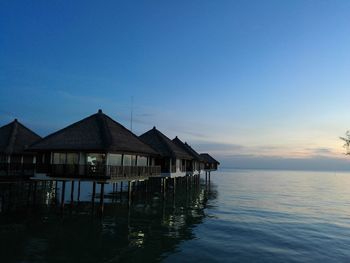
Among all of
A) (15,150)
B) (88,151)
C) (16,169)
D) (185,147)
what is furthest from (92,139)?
(185,147)

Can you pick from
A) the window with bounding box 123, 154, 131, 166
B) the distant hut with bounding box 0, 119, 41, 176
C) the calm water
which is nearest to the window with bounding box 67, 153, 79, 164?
the window with bounding box 123, 154, 131, 166

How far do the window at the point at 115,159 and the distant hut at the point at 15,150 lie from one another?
25.8 feet

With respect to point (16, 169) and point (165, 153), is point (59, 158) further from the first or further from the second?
point (165, 153)

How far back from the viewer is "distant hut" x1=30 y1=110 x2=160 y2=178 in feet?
83.5

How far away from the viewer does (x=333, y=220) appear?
33000 mm

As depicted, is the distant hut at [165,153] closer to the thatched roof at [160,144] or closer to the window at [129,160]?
the thatched roof at [160,144]

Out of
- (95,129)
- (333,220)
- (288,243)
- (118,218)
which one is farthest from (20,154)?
(333,220)

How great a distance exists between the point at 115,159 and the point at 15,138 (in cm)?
1272

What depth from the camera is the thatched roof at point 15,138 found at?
3266 centimetres

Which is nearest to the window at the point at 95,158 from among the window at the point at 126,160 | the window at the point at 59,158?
the window at the point at 59,158

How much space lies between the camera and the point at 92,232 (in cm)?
2272

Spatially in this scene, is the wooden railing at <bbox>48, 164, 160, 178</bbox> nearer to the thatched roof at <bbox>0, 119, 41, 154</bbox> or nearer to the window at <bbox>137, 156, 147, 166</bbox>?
the window at <bbox>137, 156, 147, 166</bbox>

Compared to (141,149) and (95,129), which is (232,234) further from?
(95,129)

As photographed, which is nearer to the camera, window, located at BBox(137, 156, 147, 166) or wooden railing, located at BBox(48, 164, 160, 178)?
wooden railing, located at BBox(48, 164, 160, 178)
